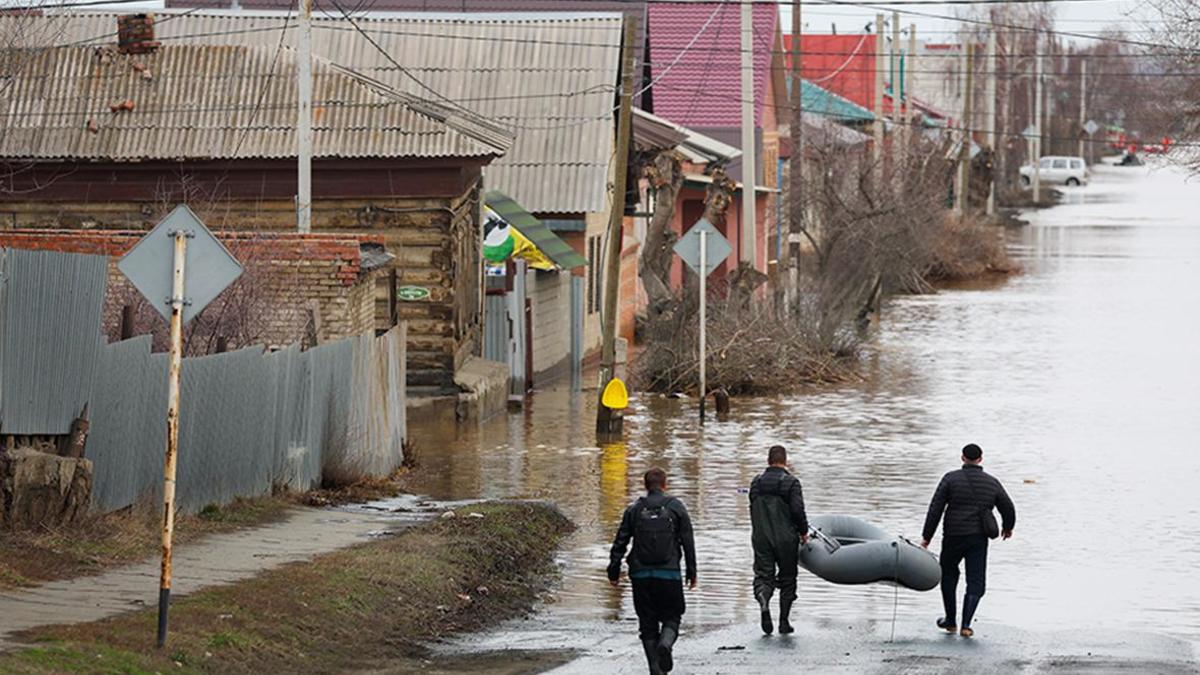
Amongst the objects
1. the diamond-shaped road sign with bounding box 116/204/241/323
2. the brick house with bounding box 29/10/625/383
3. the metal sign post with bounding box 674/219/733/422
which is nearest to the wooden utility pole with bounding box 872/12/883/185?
the brick house with bounding box 29/10/625/383

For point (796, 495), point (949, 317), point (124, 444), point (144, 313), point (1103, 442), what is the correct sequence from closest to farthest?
point (796, 495) → point (124, 444) → point (144, 313) → point (1103, 442) → point (949, 317)

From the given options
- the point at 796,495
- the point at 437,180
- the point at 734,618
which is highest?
the point at 437,180

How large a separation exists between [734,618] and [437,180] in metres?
14.8

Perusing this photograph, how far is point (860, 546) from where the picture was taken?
15.2 meters

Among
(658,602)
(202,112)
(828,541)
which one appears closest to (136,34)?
(202,112)

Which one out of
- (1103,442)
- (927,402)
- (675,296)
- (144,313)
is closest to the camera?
(144,313)

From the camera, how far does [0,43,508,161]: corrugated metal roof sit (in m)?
29.2

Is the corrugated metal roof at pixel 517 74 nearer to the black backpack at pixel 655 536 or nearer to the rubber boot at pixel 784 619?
the rubber boot at pixel 784 619

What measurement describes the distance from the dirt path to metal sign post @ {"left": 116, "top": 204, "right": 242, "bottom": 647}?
0.91m

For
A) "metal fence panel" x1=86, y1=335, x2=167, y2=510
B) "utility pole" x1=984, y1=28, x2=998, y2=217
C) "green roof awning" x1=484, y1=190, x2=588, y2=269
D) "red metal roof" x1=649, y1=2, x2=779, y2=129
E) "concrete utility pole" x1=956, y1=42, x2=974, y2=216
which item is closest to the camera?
"metal fence panel" x1=86, y1=335, x2=167, y2=510

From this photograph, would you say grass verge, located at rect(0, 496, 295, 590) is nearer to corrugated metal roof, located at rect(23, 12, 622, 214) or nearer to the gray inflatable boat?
the gray inflatable boat

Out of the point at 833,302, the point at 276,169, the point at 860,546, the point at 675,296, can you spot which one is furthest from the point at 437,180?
the point at 860,546

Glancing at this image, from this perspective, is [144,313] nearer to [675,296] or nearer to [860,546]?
[860,546]

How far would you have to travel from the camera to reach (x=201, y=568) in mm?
14930
